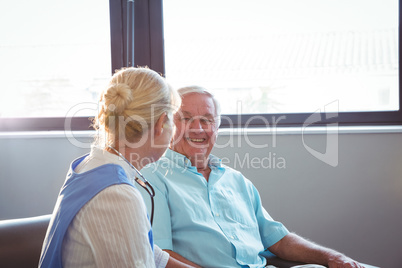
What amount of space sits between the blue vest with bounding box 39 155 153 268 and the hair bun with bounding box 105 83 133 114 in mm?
151

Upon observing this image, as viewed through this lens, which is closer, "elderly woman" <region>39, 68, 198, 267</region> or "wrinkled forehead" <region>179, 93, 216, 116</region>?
"elderly woman" <region>39, 68, 198, 267</region>

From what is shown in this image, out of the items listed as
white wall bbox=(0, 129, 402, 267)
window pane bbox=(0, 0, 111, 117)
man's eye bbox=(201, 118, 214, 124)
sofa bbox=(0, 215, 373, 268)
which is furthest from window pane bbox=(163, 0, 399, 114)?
sofa bbox=(0, 215, 373, 268)

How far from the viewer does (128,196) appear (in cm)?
90

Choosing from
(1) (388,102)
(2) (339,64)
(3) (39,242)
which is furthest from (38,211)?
(1) (388,102)

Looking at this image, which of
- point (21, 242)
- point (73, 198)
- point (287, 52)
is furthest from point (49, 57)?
point (73, 198)

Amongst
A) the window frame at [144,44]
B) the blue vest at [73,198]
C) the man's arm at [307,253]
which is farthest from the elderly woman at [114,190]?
the window frame at [144,44]

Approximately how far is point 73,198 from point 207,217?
30.1 inches

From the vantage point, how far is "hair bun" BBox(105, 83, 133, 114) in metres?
1.04

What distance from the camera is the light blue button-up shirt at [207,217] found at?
1.54 meters

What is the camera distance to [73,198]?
918 millimetres

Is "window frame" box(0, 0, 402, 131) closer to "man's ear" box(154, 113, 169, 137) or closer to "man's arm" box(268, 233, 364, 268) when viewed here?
"man's arm" box(268, 233, 364, 268)

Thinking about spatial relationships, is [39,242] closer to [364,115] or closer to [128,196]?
[128,196]

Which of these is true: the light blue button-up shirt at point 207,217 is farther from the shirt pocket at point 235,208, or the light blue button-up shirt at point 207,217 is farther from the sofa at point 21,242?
the sofa at point 21,242

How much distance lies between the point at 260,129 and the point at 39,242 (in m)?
1.43
